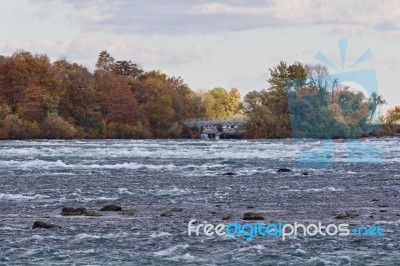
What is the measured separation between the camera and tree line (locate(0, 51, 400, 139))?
132875mm

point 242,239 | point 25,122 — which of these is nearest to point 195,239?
point 242,239

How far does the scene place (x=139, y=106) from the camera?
5827 inches

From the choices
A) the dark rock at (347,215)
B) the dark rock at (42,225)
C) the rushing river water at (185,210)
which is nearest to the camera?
the rushing river water at (185,210)

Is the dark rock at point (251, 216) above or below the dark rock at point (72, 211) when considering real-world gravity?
below

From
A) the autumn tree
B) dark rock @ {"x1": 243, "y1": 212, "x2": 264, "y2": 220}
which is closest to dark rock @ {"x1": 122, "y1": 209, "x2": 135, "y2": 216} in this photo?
dark rock @ {"x1": 243, "y1": 212, "x2": 264, "y2": 220}

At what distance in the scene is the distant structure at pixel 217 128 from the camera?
146 metres

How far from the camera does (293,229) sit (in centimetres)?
2319

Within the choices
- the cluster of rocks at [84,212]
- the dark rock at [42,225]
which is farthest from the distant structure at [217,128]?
the dark rock at [42,225]

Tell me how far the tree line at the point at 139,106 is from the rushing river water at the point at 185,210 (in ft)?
268

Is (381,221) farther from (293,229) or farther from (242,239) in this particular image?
(242,239)

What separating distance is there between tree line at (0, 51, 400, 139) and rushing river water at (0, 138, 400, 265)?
8161 centimetres
